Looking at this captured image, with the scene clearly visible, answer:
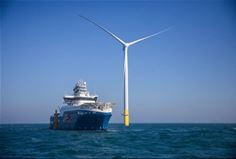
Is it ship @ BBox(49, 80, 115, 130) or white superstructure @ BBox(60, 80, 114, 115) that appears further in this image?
white superstructure @ BBox(60, 80, 114, 115)

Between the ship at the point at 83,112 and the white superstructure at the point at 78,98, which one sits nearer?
the ship at the point at 83,112

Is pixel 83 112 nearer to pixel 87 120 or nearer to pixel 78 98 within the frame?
pixel 87 120

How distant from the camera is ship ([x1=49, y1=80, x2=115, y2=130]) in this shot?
76.6 metres

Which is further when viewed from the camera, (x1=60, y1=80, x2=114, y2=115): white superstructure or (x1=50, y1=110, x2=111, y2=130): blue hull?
(x1=60, y1=80, x2=114, y2=115): white superstructure

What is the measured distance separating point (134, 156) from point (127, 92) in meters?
36.3

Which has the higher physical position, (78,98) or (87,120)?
(78,98)

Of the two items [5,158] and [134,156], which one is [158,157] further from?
[5,158]

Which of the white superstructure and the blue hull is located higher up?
the white superstructure

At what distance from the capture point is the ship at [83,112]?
76637 millimetres

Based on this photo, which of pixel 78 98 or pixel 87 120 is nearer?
pixel 87 120

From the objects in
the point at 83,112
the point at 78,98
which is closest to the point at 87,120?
the point at 83,112

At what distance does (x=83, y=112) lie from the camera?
76.8m

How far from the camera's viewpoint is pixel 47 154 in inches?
1341

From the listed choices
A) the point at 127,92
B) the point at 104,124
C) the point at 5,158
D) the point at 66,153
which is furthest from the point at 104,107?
the point at 5,158
